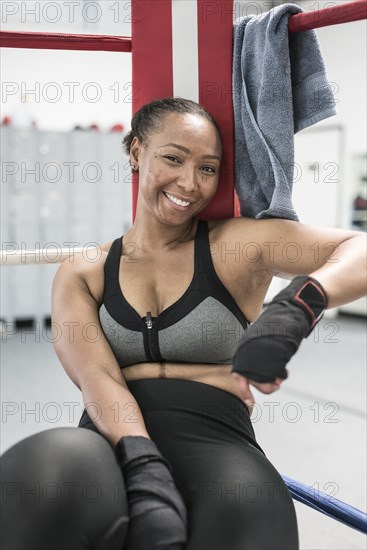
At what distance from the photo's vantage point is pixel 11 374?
12.5 ft

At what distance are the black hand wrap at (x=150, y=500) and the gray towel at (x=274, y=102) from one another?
513 mm

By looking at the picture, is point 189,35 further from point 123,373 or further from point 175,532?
point 175,532

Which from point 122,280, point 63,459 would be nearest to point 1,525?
point 63,459

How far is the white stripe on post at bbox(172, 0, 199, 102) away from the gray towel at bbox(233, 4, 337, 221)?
0.29ft

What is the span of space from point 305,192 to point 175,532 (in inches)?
195

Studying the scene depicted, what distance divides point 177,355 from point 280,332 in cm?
33

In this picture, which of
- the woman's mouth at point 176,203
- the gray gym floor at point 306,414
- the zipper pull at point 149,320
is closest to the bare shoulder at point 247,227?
the woman's mouth at point 176,203

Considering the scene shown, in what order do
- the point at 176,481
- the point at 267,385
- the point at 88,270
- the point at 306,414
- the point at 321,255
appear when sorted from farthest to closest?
1. the point at 306,414
2. the point at 88,270
3. the point at 321,255
4. the point at 176,481
5. the point at 267,385

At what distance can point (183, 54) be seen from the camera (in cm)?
126

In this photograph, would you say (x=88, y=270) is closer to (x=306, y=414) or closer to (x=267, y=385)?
(x=267, y=385)

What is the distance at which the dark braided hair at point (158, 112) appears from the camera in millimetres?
1166

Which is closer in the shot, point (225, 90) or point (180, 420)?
point (180, 420)

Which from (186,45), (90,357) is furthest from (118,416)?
(186,45)

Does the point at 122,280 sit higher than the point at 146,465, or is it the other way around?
the point at 122,280
